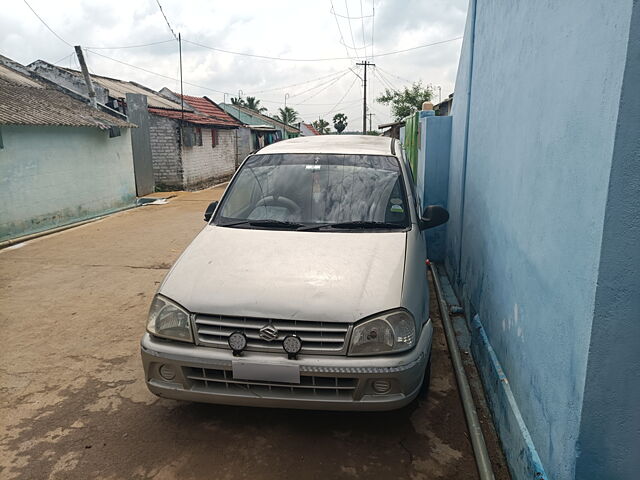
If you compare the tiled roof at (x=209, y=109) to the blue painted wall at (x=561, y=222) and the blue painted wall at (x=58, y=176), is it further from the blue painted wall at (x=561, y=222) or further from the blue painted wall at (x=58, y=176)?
the blue painted wall at (x=561, y=222)

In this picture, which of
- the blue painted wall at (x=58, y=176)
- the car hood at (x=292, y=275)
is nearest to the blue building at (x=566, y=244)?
the car hood at (x=292, y=275)

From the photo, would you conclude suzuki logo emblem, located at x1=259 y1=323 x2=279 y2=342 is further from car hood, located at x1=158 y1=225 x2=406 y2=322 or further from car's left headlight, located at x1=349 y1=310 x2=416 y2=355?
car's left headlight, located at x1=349 y1=310 x2=416 y2=355

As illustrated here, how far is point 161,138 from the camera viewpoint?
17.0 meters

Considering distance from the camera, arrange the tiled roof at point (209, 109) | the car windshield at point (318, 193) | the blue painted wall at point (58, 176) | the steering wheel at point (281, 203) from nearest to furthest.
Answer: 1. the car windshield at point (318, 193)
2. the steering wheel at point (281, 203)
3. the blue painted wall at point (58, 176)
4. the tiled roof at point (209, 109)

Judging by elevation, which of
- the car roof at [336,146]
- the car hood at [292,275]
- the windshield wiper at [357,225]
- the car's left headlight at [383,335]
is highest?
the car roof at [336,146]

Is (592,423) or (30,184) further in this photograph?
(30,184)

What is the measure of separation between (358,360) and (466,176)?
10.3 feet

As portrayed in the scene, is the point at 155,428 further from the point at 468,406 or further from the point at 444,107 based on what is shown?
the point at 444,107

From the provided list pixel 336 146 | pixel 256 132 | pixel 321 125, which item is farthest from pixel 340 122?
pixel 336 146

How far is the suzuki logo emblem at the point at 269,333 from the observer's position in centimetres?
270

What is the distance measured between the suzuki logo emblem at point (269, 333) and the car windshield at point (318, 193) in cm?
106

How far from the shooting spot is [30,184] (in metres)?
9.52

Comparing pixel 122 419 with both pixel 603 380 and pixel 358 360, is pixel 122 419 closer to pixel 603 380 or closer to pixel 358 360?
pixel 358 360

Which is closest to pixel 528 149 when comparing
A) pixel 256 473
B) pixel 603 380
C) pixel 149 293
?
pixel 603 380
